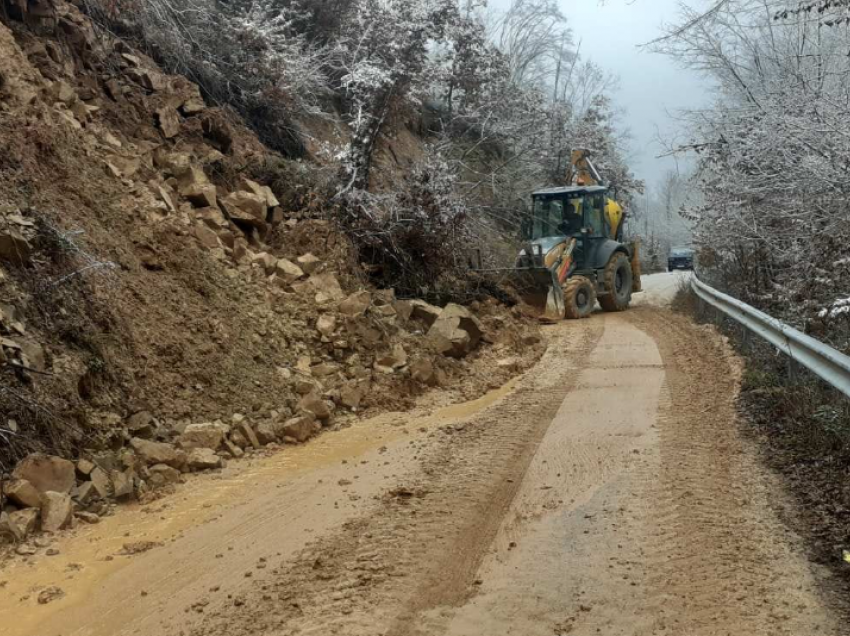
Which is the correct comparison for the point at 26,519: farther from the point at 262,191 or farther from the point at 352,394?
the point at 262,191

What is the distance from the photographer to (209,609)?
380cm

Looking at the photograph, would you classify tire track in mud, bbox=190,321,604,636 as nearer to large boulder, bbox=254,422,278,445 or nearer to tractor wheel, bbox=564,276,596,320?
large boulder, bbox=254,422,278,445

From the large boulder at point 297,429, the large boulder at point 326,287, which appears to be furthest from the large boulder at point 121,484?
the large boulder at point 326,287

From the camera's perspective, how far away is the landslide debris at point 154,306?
5.76 metres

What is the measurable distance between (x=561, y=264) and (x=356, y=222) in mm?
5879

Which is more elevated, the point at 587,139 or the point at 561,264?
the point at 587,139

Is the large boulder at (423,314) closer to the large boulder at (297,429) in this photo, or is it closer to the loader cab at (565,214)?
the large boulder at (297,429)

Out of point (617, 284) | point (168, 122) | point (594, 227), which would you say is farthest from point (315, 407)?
point (617, 284)

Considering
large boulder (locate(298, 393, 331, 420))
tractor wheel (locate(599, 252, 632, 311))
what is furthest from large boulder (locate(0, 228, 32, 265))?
tractor wheel (locate(599, 252, 632, 311))

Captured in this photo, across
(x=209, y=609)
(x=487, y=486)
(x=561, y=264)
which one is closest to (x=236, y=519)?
(x=209, y=609)

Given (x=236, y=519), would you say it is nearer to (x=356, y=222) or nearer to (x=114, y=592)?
(x=114, y=592)

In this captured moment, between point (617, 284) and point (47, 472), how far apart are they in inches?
591

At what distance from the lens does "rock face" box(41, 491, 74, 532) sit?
4898 millimetres

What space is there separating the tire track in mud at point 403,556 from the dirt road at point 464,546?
14 mm
